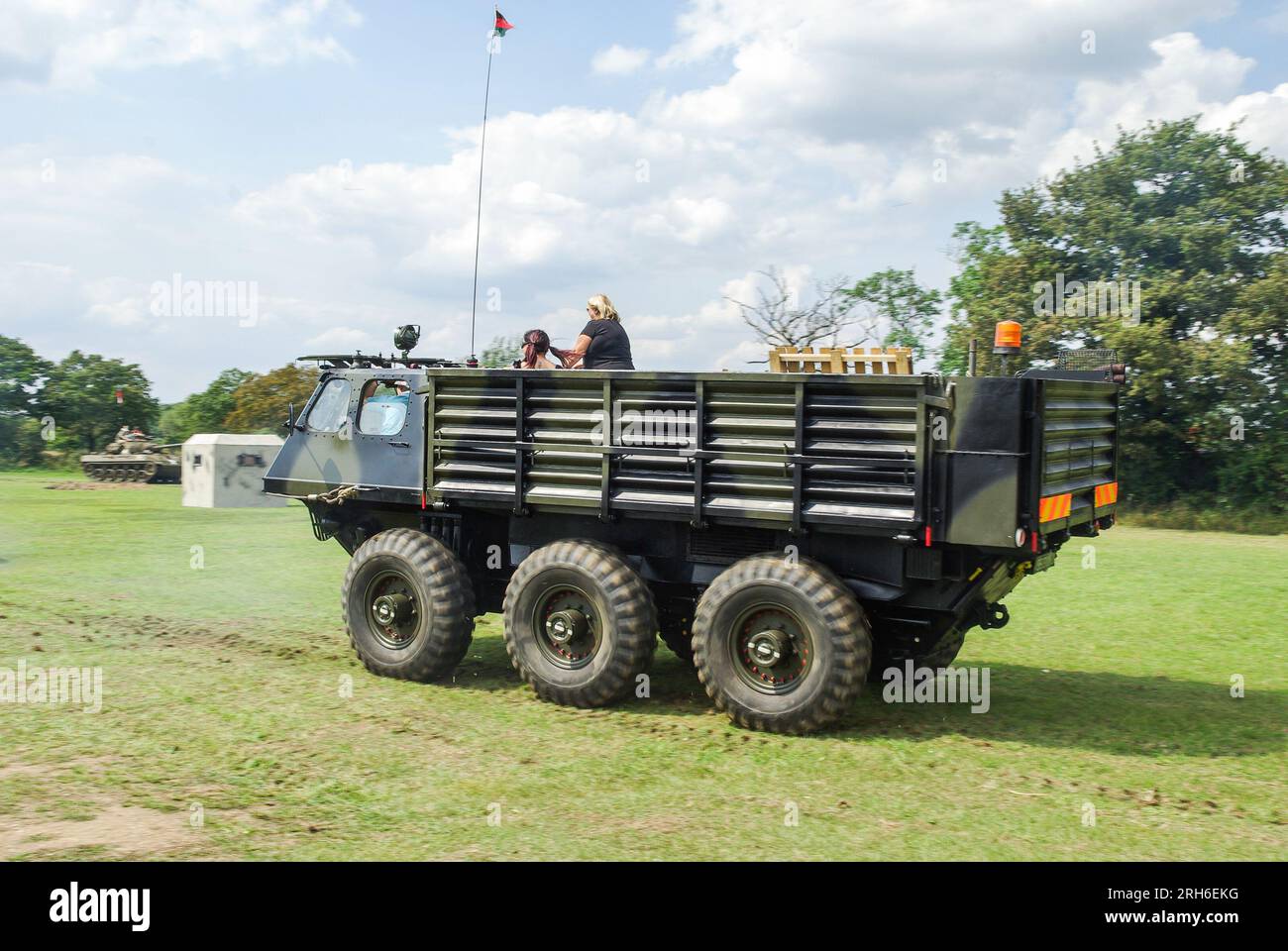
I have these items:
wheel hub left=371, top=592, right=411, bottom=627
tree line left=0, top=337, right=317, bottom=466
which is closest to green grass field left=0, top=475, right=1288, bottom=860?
wheel hub left=371, top=592, right=411, bottom=627

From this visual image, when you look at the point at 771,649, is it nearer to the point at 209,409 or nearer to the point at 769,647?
the point at 769,647

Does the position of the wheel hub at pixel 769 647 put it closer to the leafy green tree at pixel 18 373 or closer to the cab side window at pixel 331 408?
the cab side window at pixel 331 408

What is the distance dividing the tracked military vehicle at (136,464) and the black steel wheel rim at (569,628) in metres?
30.7

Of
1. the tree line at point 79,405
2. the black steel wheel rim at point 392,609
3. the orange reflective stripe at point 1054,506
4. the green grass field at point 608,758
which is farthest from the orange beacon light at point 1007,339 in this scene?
the tree line at point 79,405

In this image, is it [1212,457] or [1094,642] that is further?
[1212,457]

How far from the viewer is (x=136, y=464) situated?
1385 inches

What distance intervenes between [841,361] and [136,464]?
32859 mm

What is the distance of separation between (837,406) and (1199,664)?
472 cm

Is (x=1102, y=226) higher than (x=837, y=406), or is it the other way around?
(x=1102, y=226)

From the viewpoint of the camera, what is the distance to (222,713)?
24.6ft

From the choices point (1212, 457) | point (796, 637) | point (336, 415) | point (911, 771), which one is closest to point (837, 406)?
point (796, 637)

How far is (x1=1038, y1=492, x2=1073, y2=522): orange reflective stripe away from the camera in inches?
267

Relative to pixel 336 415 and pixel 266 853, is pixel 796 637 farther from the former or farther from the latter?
pixel 336 415

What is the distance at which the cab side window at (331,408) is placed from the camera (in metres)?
9.38
